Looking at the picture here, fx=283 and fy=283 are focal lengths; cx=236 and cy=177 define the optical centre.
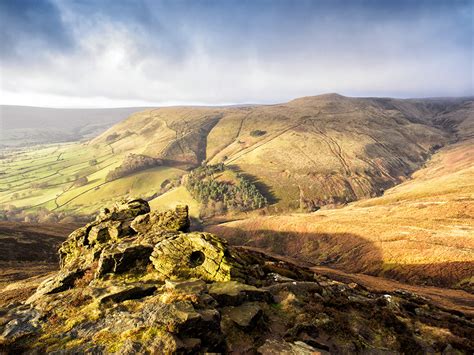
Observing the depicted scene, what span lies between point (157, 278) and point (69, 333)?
9.71 metres

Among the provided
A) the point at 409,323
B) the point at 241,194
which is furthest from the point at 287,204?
the point at 409,323

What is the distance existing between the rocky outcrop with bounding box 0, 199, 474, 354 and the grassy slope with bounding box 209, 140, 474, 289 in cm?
3696

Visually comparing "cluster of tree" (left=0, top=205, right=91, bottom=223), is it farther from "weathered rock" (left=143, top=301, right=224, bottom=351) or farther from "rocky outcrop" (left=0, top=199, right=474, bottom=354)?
"weathered rock" (left=143, top=301, right=224, bottom=351)

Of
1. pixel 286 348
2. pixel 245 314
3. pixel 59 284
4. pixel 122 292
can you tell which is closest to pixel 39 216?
pixel 59 284

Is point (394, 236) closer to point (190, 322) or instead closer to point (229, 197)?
point (190, 322)

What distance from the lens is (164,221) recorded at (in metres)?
38.8

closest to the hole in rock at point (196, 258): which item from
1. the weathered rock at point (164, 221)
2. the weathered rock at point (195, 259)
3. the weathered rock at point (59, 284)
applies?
the weathered rock at point (195, 259)

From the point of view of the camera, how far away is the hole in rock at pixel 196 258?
29.1 m

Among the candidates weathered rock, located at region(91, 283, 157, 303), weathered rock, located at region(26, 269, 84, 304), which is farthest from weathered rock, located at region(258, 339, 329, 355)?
weathered rock, located at region(26, 269, 84, 304)

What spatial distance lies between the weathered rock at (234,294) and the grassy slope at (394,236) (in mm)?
54794

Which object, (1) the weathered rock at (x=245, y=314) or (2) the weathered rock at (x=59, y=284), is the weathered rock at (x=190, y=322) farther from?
(2) the weathered rock at (x=59, y=284)

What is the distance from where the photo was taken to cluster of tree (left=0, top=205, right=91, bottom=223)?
178125 mm

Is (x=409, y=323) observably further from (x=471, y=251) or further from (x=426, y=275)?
(x=471, y=251)

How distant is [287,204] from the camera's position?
594 feet
